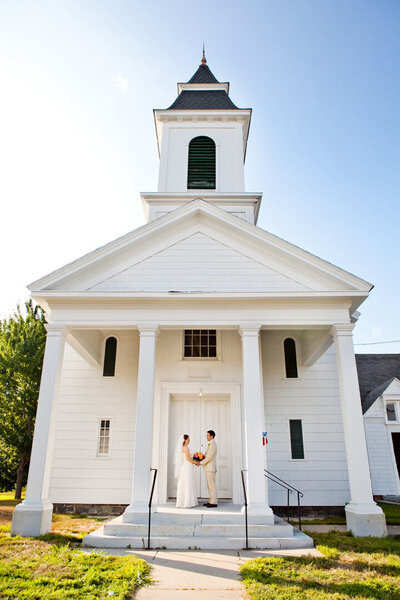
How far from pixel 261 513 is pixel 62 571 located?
13.2ft

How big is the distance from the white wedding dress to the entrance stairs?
80 cm

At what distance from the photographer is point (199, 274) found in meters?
10.5

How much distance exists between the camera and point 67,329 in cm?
994

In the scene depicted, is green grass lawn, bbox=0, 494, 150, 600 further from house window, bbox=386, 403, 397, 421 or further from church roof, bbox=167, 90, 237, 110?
church roof, bbox=167, 90, 237, 110

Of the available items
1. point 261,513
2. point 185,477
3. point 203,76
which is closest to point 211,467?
point 185,477

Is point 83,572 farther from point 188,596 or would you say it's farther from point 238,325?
point 238,325

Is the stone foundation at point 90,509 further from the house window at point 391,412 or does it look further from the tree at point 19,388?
the house window at point 391,412

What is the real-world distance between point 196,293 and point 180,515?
189 inches

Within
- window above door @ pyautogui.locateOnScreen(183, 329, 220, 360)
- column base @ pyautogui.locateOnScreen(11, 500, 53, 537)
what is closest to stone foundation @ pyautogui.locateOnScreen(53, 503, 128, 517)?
column base @ pyautogui.locateOnScreen(11, 500, 53, 537)

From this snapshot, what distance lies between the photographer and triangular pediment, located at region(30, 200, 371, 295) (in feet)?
33.1

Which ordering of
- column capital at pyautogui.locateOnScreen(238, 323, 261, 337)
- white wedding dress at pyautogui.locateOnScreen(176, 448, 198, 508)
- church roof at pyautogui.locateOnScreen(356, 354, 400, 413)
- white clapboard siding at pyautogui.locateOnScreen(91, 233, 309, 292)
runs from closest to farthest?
white wedding dress at pyautogui.locateOnScreen(176, 448, 198, 508), column capital at pyautogui.locateOnScreen(238, 323, 261, 337), white clapboard siding at pyautogui.locateOnScreen(91, 233, 309, 292), church roof at pyautogui.locateOnScreen(356, 354, 400, 413)

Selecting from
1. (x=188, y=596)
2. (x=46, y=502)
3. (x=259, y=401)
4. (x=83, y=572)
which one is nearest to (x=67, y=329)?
(x=46, y=502)

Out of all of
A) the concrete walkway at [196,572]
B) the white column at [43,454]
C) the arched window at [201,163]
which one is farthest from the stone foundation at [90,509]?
the arched window at [201,163]

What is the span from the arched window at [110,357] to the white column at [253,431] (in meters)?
4.77
